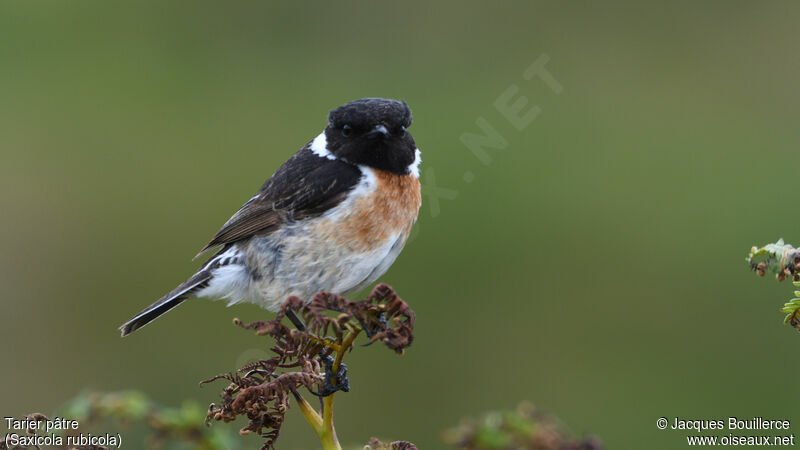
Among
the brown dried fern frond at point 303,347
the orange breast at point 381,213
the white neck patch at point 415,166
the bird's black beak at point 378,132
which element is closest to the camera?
the brown dried fern frond at point 303,347

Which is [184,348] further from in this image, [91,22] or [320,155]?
[91,22]

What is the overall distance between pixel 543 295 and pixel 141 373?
3.41 meters

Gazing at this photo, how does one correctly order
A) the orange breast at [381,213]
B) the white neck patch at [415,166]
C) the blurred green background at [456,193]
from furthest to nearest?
1. the blurred green background at [456,193]
2. the white neck patch at [415,166]
3. the orange breast at [381,213]

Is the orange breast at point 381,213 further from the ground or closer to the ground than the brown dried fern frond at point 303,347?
further from the ground

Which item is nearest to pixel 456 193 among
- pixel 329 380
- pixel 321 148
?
pixel 321 148

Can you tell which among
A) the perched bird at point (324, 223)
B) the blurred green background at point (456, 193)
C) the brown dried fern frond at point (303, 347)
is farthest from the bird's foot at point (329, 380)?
the blurred green background at point (456, 193)

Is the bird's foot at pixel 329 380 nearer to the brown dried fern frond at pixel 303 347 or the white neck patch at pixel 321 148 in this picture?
the brown dried fern frond at pixel 303 347

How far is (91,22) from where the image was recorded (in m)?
12.6

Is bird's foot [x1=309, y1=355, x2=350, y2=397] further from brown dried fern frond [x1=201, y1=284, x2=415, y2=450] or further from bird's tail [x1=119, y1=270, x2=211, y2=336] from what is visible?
bird's tail [x1=119, y1=270, x2=211, y2=336]

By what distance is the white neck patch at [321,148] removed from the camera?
512 centimetres

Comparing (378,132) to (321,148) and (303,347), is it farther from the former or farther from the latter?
(303,347)

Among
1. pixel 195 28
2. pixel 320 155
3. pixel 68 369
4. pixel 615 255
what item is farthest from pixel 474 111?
pixel 320 155

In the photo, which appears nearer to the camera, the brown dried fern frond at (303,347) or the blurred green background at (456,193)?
the brown dried fern frond at (303,347)

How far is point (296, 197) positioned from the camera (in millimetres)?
5086
